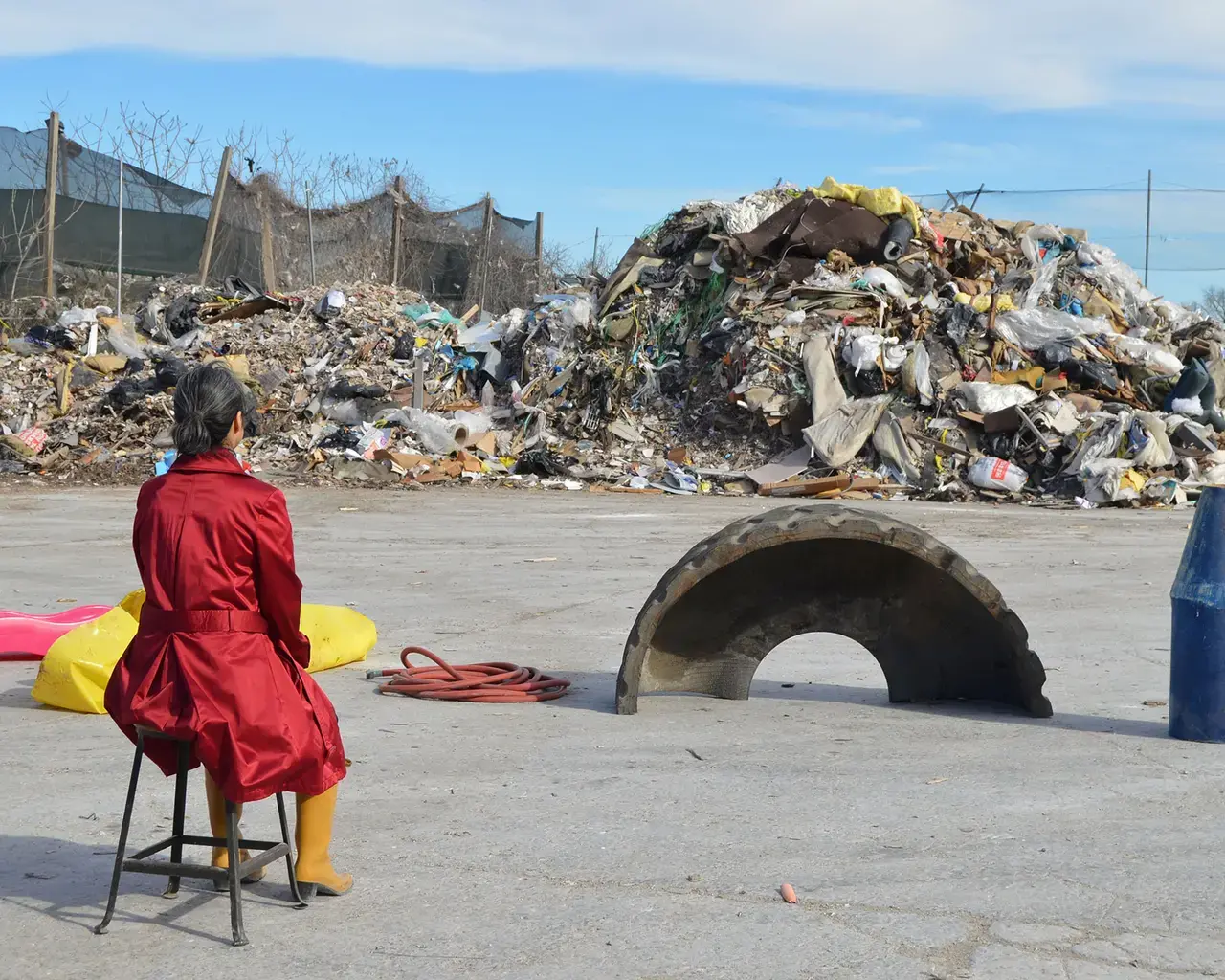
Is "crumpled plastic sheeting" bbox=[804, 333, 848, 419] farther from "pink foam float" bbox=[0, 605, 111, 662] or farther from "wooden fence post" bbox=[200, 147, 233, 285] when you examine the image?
"pink foam float" bbox=[0, 605, 111, 662]

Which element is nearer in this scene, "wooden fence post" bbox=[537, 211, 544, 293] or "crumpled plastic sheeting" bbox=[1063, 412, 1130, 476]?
"crumpled plastic sheeting" bbox=[1063, 412, 1130, 476]

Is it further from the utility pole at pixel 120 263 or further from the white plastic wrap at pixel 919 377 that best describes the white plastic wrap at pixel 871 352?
the utility pole at pixel 120 263

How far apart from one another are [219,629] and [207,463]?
1.39ft

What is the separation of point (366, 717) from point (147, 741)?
238 cm

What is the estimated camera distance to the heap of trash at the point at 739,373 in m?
17.3

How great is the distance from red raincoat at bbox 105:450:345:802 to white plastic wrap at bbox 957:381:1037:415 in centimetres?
1512

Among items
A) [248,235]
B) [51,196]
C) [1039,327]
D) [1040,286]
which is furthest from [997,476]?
[51,196]

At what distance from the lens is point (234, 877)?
334 centimetres

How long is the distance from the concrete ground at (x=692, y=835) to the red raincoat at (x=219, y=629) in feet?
1.66

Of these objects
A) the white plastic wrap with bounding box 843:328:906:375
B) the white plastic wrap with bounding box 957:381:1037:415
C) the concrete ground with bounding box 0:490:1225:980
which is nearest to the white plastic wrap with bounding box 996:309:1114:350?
the white plastic wrap with bounding box 957:381:1037:415

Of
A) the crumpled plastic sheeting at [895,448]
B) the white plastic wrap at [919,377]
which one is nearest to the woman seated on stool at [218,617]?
the crumpled plastic sheeting at [895,448]

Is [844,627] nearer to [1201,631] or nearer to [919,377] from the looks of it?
[1201,631]

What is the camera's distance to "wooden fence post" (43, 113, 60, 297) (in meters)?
22.8

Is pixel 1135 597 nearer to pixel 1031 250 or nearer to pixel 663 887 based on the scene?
pixel 663 887
